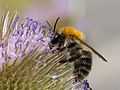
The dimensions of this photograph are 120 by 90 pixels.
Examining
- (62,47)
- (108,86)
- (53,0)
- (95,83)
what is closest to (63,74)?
(62,47)

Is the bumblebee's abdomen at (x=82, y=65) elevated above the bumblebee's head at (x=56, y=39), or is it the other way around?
the bumblebee's head at (x=56, y=39)

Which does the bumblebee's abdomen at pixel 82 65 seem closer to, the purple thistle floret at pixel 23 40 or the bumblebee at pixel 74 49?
the bumblebee at pixel 74 49

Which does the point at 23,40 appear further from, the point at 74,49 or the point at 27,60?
the point at 74,49

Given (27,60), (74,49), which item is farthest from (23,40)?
(74,49)

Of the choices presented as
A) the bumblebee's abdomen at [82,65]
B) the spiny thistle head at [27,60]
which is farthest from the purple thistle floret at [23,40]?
the bumblebee's abdomen at [82,65]

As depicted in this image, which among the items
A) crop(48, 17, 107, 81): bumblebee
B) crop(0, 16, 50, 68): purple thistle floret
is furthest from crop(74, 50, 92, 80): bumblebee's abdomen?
crop(0, 16, 50, 68): purple thistle floret

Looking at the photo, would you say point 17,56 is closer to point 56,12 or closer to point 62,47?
point 62,47
